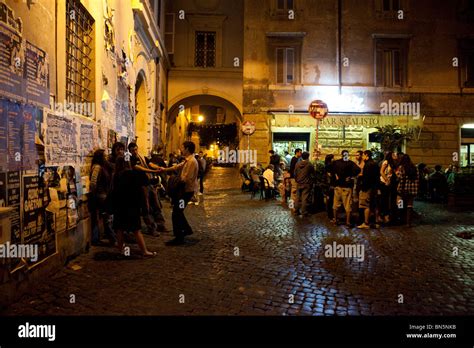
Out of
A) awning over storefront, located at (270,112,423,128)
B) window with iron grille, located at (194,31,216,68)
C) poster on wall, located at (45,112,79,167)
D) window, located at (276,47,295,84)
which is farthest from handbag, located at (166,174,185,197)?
window with iron grille, located at (194,31,216,68)

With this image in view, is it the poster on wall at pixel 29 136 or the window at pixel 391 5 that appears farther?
the window at pixel 391 5

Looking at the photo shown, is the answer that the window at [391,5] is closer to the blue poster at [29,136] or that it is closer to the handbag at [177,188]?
the handbag at [177,188]

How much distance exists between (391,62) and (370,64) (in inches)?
47.9

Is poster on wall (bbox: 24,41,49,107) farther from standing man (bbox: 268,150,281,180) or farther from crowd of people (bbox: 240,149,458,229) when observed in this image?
standing man (bbox: 268,150,281,180)

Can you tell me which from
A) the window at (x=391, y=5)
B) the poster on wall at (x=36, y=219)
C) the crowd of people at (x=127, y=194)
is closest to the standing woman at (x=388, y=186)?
the crowd of people at (x=127, y=194)

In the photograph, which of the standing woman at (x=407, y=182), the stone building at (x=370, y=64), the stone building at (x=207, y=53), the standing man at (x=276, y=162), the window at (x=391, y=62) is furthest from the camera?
the stone building at (x=207, y=53)

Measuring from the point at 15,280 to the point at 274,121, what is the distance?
1613cm

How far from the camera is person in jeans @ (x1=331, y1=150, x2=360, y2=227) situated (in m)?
8.66

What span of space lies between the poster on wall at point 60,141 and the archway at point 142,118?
8281 millimetres

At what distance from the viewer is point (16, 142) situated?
4.28 meters

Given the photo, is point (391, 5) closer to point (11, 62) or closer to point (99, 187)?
point (99, 187)

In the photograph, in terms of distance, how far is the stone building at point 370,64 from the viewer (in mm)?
19281

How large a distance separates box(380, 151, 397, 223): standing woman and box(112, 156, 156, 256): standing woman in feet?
A: 19.9

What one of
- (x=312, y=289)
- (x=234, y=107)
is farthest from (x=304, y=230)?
(x=234, y=107)
